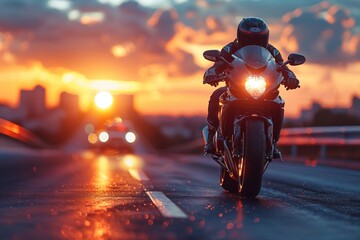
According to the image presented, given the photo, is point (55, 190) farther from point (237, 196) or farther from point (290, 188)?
point (290, 188)

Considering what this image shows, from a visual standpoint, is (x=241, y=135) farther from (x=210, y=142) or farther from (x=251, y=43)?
(x=210, y=142)

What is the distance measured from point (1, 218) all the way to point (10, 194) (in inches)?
93.2

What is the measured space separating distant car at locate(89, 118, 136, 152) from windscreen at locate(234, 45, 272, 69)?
103 feet

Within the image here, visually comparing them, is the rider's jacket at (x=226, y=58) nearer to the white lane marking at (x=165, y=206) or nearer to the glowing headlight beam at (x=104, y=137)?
the white lane marking at (x=165, y=206)

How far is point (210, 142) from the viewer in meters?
9.90

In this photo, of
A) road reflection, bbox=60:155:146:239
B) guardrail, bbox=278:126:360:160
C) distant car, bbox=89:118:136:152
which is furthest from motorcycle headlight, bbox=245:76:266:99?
distant car, bbox=89:118:136:152

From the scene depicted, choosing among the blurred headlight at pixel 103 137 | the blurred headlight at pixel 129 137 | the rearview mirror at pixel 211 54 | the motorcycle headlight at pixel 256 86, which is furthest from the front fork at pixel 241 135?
the blurred headlight at pixel 129 137

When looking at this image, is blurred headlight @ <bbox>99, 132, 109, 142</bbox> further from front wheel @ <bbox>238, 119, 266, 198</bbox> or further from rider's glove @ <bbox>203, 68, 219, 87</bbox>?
front wheel @ <bbox>238, 119, 266, 198</bbox>

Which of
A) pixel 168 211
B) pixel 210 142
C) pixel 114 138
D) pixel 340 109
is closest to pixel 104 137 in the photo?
pixel 114 138

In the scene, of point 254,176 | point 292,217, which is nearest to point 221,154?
point 254,176

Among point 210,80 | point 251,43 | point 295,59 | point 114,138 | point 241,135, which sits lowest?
point 114,138

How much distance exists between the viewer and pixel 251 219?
21.5ft

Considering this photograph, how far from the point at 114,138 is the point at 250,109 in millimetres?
31794

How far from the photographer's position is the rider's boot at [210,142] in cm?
979
